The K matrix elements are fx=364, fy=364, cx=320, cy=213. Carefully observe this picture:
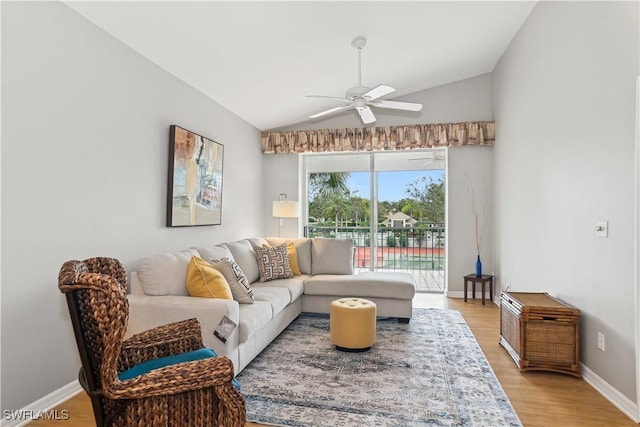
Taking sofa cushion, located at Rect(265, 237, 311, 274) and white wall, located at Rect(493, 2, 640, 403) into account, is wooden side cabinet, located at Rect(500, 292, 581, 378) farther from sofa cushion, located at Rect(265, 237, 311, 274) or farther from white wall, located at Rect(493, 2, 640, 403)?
sofa cushion, located at Rect(265, 237, 311, 274)

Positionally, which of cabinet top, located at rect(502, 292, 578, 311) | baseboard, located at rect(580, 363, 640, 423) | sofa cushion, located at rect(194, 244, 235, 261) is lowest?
baseboard, located at rect(580, 363, 640, 423)

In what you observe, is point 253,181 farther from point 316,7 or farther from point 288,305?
point 316,7

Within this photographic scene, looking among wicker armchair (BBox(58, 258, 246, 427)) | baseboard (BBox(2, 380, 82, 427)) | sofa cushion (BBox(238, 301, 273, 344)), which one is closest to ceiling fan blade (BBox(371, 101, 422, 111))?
sofa cushion (BBox(238, 301, 273, 344))

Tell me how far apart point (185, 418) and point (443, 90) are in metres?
5.38

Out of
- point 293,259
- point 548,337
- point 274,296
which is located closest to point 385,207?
point 293,259

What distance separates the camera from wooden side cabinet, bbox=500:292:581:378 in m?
2.70

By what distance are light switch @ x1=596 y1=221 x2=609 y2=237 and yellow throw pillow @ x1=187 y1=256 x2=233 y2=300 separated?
2.71m

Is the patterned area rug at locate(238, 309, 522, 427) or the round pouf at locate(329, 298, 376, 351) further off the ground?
the round pouf at locate(329, 298, 376, 351)

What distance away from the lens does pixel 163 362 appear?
170cm

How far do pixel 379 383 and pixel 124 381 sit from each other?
1773mm

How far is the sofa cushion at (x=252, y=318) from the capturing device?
8.52 ft

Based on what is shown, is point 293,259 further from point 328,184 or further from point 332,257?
point 328,184

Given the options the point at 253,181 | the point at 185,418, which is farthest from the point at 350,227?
the point at 185,418

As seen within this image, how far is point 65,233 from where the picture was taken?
240cm
